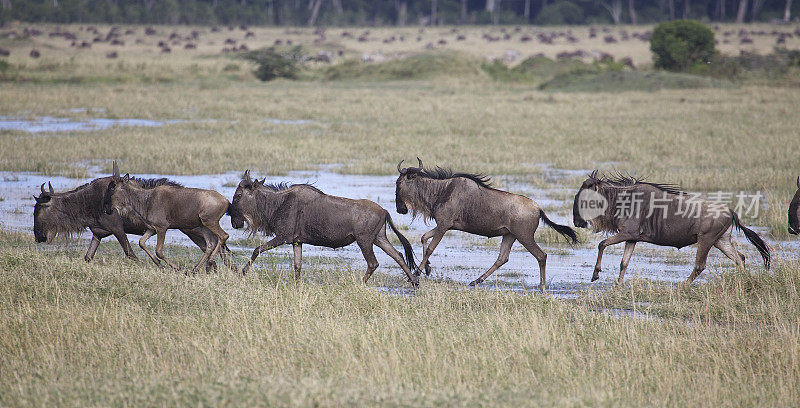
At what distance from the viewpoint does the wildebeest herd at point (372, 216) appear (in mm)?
8422

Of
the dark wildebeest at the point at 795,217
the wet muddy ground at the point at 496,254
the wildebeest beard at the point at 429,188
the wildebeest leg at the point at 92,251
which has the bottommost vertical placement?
the wet muddy ground at the point at 496,254

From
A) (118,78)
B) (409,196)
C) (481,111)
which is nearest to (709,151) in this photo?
(481,111)

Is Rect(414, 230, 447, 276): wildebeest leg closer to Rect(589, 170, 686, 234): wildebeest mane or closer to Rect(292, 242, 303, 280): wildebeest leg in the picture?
Rect(292, 242, 303, 280): wildebeest leg

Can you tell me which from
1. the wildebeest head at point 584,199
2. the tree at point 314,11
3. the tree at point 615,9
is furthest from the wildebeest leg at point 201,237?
the tree at point 615,9

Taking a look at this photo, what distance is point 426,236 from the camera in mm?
8828

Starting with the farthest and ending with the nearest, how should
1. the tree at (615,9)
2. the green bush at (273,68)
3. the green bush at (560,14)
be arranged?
1. the tree at (615,9)
2. the green bush at (560,14)
3. the green bush at (273,68)

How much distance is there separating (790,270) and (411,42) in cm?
6413

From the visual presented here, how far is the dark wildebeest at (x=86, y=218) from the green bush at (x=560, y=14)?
80.2 m

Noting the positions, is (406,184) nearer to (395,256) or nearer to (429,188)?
(429,188)

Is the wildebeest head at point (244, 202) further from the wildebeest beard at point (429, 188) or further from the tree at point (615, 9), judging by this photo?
the tree at point (615, 9)

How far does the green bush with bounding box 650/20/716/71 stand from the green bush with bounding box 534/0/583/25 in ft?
148

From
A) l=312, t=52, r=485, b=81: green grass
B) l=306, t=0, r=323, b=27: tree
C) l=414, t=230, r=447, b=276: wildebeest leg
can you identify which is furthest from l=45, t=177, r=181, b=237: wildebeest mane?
l=306, t=0, r=323, b=27: tree

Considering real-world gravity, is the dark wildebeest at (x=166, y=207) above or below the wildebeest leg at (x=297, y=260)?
above

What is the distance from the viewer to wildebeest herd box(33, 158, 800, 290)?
8.42 metres
